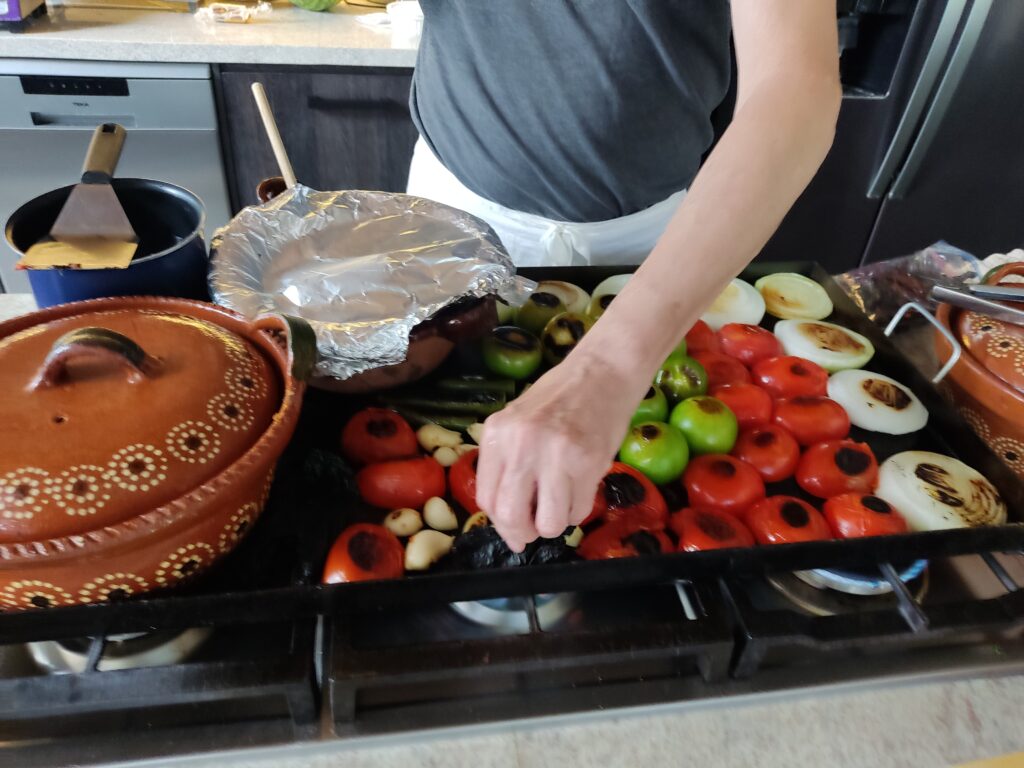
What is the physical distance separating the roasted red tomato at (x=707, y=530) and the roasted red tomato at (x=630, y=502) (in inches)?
0.6

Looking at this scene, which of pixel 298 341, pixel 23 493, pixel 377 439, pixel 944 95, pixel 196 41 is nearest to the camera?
pixel 23 493

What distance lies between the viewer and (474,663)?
47cm

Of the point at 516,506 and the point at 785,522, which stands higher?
the point at 516,506

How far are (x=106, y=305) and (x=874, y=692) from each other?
661 mm

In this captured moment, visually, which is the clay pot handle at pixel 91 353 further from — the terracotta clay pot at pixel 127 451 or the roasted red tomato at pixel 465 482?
the roasted red tomato at pixel 465 482

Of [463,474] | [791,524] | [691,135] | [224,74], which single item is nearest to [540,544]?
Answer: [463,474]

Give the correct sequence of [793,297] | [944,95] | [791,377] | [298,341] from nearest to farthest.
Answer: [298,341]
[791,377]
[793,297]
[944,95]

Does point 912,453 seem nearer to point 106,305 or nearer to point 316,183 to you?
point 106,305

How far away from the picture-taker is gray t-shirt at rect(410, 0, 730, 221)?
84 centimetres

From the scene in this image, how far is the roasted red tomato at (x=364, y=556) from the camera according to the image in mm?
525

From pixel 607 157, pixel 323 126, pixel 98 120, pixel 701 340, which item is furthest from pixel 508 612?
pixel 98 120

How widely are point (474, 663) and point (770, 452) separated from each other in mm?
352

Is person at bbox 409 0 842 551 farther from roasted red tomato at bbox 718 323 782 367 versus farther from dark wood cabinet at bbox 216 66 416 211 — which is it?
dark wood cabinet at bbox 216 66 416 211

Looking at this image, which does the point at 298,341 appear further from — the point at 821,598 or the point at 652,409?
the point at 821,598
